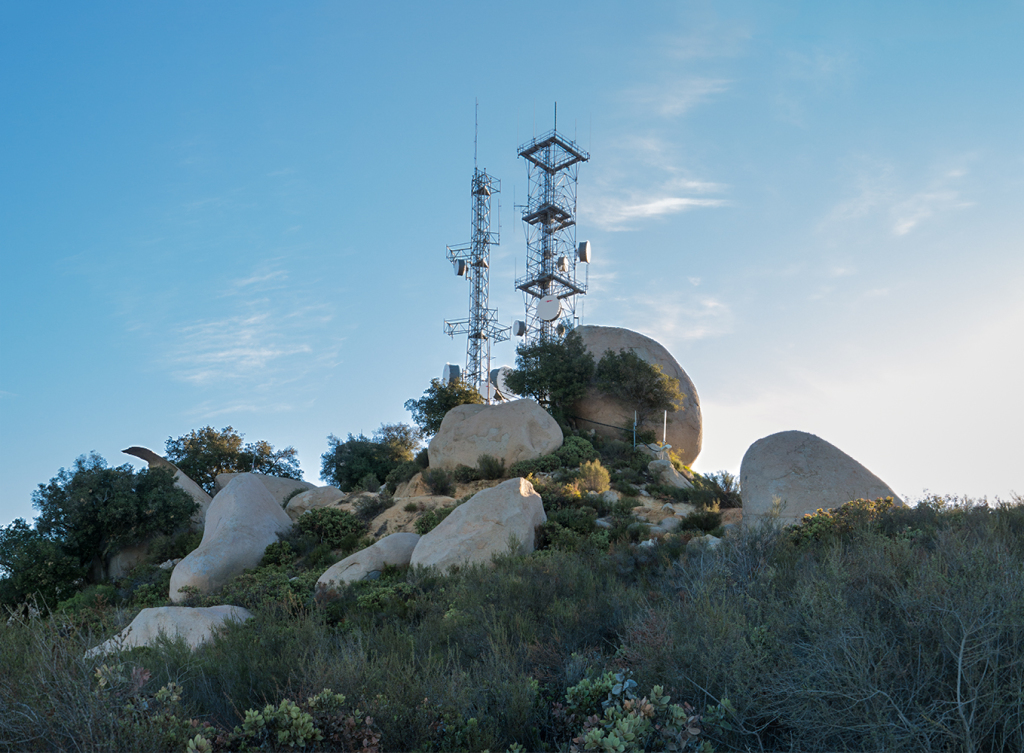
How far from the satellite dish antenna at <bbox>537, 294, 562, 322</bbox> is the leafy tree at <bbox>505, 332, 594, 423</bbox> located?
447 centimetres

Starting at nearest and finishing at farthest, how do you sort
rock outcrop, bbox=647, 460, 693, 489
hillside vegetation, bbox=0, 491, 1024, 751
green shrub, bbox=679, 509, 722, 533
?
hillside vegetation, bbox=0, 491, 1024, 751, green shrub, bbox=679, 509, 722, 533, rock outcrop, bbox=647, 460, 693, 489

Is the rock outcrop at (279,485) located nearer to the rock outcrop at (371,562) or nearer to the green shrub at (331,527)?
the green shrub at (331,527)

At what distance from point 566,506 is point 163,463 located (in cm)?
1747

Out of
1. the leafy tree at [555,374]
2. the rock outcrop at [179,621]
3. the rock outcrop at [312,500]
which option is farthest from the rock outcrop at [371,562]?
the leafy tree at [555,374]

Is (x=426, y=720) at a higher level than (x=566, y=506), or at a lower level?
lower

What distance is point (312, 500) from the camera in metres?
25.0

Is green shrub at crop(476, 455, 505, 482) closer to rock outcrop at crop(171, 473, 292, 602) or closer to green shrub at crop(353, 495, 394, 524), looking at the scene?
green shrub at crop(353, 495, 394, 524)

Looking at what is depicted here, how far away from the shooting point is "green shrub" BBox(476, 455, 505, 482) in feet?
73.4

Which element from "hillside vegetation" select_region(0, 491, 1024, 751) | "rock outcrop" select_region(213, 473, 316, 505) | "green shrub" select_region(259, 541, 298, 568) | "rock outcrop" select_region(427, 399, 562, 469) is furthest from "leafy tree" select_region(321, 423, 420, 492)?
"hillside vegetation" select_region(0, 491, 1024, 751)

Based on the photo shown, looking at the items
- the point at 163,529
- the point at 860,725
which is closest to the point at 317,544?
the point at 163,529

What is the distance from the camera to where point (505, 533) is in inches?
519

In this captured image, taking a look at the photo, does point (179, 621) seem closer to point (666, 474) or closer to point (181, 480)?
point (666, 474)

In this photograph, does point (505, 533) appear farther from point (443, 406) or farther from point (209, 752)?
point (443, 406)

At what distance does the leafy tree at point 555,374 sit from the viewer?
90.8 ft
